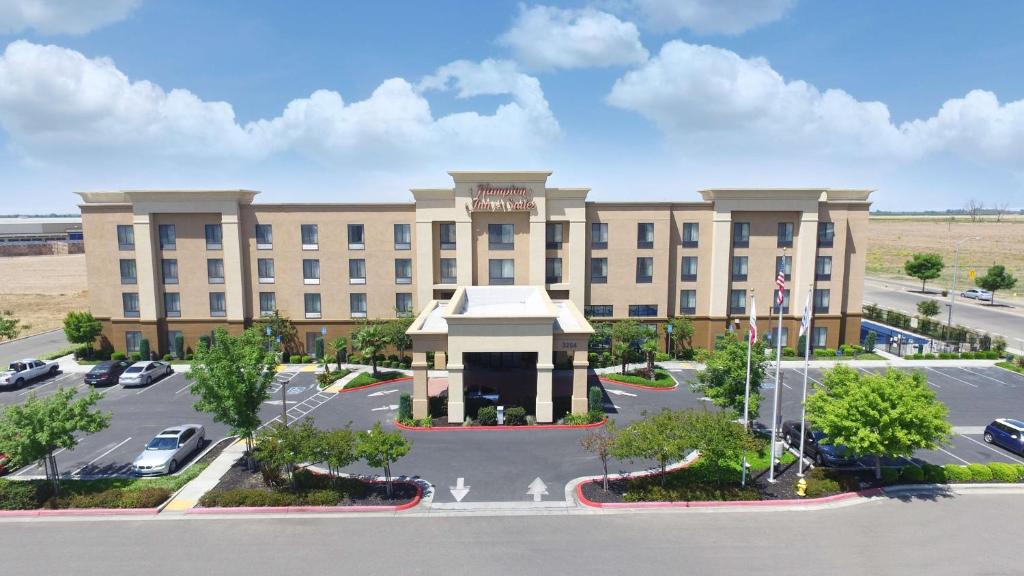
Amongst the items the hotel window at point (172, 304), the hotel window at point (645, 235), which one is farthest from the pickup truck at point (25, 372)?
the hotel window at point (645, 235)

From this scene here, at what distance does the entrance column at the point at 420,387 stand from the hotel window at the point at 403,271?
1612 centimetres

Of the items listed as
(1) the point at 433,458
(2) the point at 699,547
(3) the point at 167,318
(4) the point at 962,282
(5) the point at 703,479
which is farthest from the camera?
(4) the point at 962,282

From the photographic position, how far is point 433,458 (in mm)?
28375

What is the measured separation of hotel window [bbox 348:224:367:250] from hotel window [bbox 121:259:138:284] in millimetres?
17703

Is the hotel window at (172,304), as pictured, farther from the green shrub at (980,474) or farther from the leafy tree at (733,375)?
the green shrub at (980,474)

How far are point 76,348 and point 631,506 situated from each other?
162ft

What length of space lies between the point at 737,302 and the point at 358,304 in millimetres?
31892

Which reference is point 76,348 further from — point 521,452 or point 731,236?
point 731,236

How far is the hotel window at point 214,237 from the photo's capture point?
47.1 m

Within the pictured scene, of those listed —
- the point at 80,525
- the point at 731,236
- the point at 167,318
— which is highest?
the point at 731,236

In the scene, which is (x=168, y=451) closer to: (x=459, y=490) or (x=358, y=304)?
(x=459, y=490)

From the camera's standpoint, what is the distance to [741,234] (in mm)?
48469

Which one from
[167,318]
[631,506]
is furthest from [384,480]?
[167,318]

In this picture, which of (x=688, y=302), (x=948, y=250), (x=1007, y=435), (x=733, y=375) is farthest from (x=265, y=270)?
(x=948, y=250)
